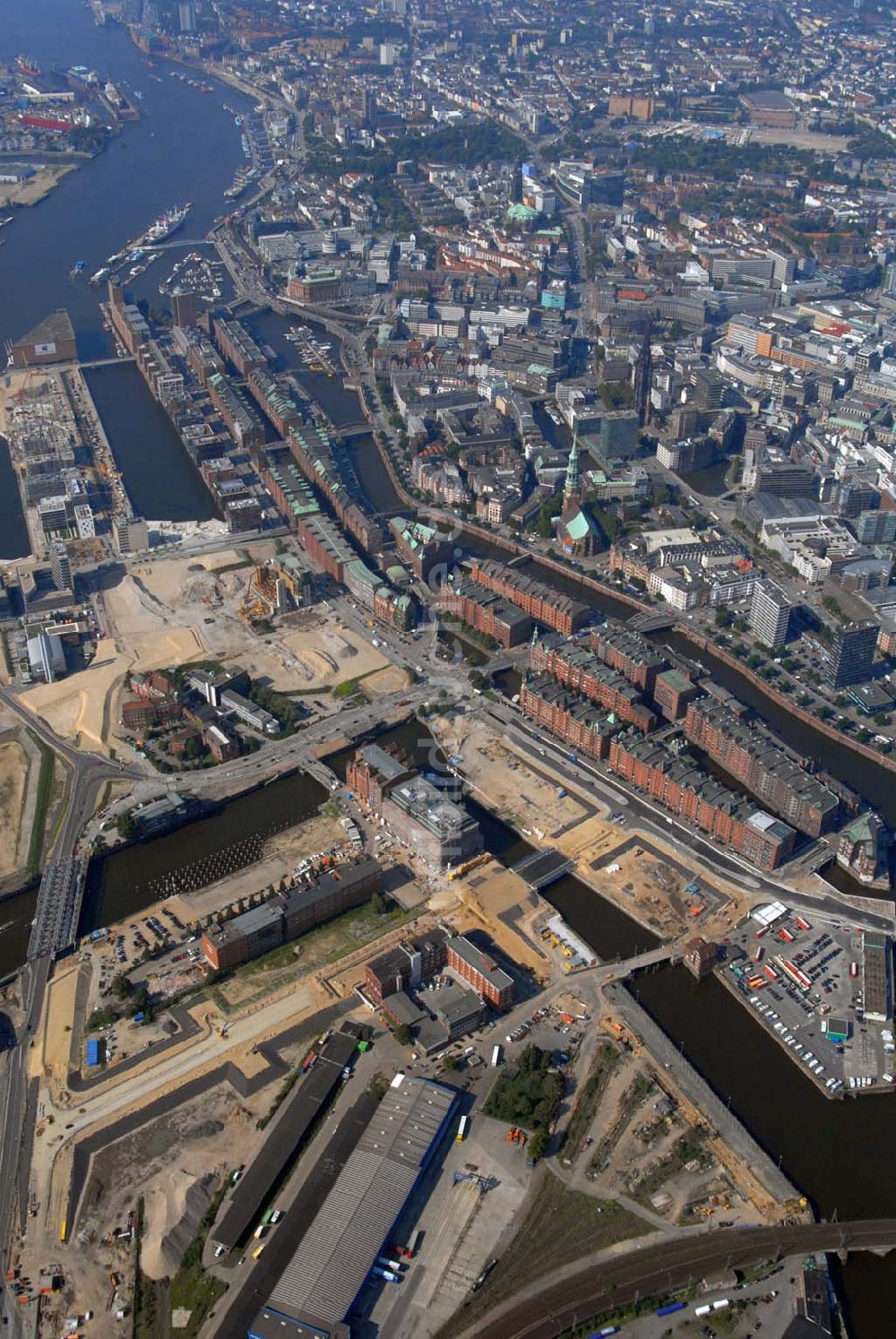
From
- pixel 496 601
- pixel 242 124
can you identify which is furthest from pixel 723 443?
pixel 242 124

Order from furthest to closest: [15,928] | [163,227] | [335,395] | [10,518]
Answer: [163,227]
[335,395]
[10,518]
[15,928]

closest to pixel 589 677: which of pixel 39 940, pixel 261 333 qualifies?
pixel 39 940

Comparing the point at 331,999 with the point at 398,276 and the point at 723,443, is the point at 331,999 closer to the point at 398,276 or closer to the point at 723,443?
the point at 723,443

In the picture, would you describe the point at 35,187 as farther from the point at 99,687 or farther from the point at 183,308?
the point at 99,687

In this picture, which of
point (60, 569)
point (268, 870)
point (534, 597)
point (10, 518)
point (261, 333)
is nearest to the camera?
point (268, 870)

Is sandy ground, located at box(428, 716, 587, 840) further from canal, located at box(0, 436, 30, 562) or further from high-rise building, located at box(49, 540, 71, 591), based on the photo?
canal, located at box(0, 436, 30, 562)

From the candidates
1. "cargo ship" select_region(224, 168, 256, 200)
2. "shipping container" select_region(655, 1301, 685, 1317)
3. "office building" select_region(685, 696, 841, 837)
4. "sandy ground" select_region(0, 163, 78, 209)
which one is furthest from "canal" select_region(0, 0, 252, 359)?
"shipping container" select_region(655, 1301, 685, 1317)

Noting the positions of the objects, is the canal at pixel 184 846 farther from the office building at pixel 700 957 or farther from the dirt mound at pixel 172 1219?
the office building at pixel 700 957

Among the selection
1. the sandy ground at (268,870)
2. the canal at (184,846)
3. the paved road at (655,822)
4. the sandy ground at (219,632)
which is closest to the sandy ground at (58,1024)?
the canal at (184,846)
